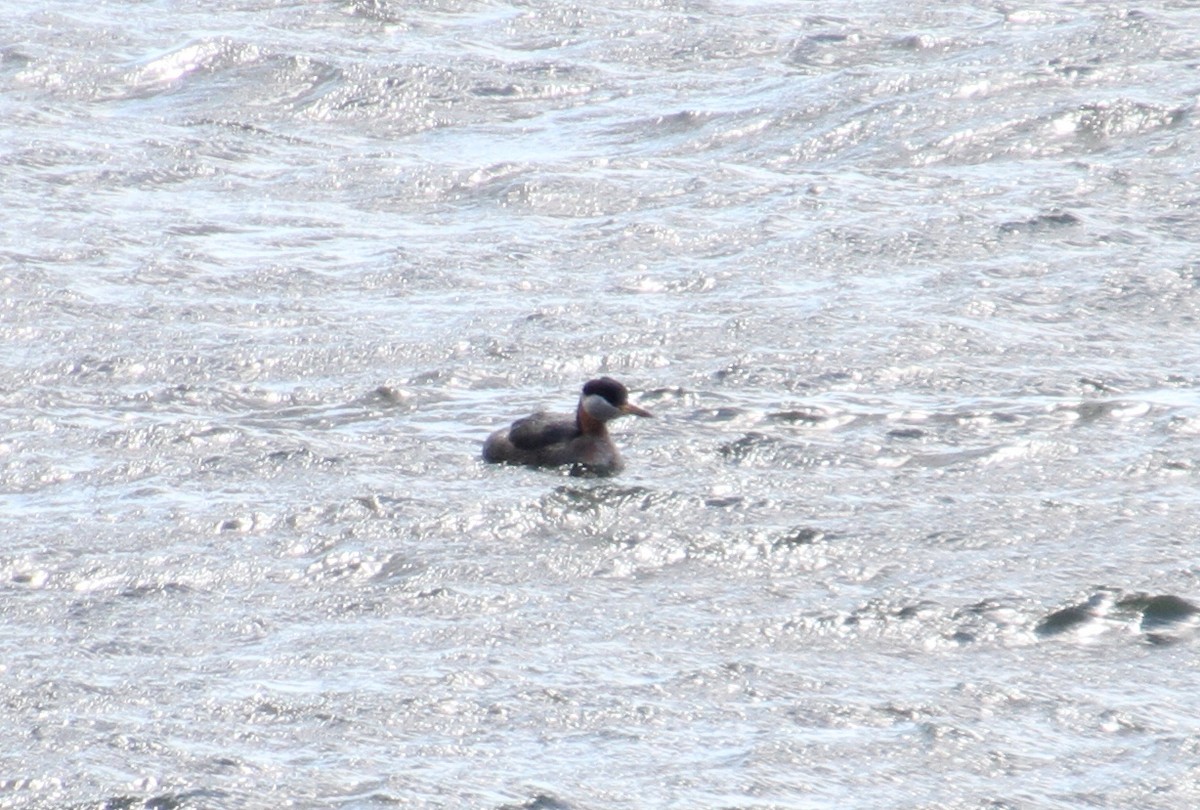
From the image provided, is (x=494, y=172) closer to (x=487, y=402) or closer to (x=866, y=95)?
(x=866, y=95)

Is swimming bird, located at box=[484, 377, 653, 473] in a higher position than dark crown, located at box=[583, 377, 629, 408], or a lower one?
lower

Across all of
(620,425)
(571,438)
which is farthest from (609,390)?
(620,425)

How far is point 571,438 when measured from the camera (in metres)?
12.2

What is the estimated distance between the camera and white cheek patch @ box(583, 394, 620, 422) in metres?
12.2

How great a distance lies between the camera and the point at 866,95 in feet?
64.5

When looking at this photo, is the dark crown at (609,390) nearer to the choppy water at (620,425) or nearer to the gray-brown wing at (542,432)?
the gray-brown wing at (542,432)

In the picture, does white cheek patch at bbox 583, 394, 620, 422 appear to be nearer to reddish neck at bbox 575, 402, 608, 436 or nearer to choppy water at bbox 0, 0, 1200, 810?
reddish neck at bbox 575, 402, 608, 436

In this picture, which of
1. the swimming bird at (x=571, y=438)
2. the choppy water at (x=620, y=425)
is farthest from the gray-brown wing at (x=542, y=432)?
the choppy water at (x=620, y=425)

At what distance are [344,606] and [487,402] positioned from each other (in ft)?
11.6

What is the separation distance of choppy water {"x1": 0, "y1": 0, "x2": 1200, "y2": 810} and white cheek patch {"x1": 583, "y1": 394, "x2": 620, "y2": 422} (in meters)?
0.41

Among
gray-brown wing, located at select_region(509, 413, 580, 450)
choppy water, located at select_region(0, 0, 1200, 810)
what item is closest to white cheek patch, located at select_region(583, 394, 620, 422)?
gray-brown wing, located at select_region(509, 413, 580, 450)

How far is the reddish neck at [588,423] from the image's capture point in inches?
481

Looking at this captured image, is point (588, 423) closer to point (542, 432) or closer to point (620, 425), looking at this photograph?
point (542, 432)

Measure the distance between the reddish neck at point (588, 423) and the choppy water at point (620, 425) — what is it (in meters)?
0.39
